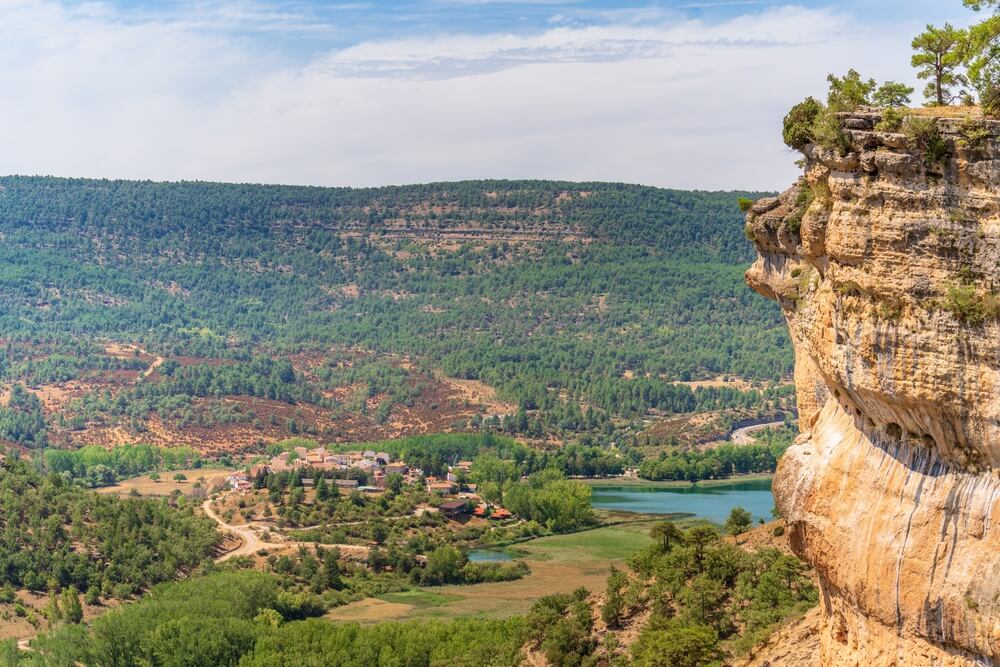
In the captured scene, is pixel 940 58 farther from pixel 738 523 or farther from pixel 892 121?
pixel 738 523

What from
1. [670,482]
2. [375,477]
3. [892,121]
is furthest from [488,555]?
[892,121]

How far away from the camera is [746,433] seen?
161625 mm

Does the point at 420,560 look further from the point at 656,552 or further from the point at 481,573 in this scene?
the point at 656,552

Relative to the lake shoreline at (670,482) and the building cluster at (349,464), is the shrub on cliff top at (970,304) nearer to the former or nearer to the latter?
the building cluster at (349,464)

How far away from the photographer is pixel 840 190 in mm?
22656

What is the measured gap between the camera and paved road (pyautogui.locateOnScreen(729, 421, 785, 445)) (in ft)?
511

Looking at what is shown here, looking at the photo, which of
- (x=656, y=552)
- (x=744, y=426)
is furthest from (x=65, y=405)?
(x=656, y=552)

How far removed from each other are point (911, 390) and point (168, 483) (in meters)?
118

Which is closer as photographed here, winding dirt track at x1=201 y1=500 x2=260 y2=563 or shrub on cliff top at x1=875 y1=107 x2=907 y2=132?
shrub on cliff top at x1=875 y1=107 x2=907 y2=132

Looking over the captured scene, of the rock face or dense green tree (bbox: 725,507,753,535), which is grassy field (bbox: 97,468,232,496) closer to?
dense green tree (bbox: 725,507,753,535)

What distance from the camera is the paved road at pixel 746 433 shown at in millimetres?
155750

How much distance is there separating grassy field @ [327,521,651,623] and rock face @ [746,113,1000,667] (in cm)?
4454

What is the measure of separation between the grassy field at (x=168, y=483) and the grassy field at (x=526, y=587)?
4101cm

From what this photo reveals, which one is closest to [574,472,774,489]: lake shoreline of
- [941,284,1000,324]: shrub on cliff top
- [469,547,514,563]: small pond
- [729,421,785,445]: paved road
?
[729,421,785,445]: paved road
